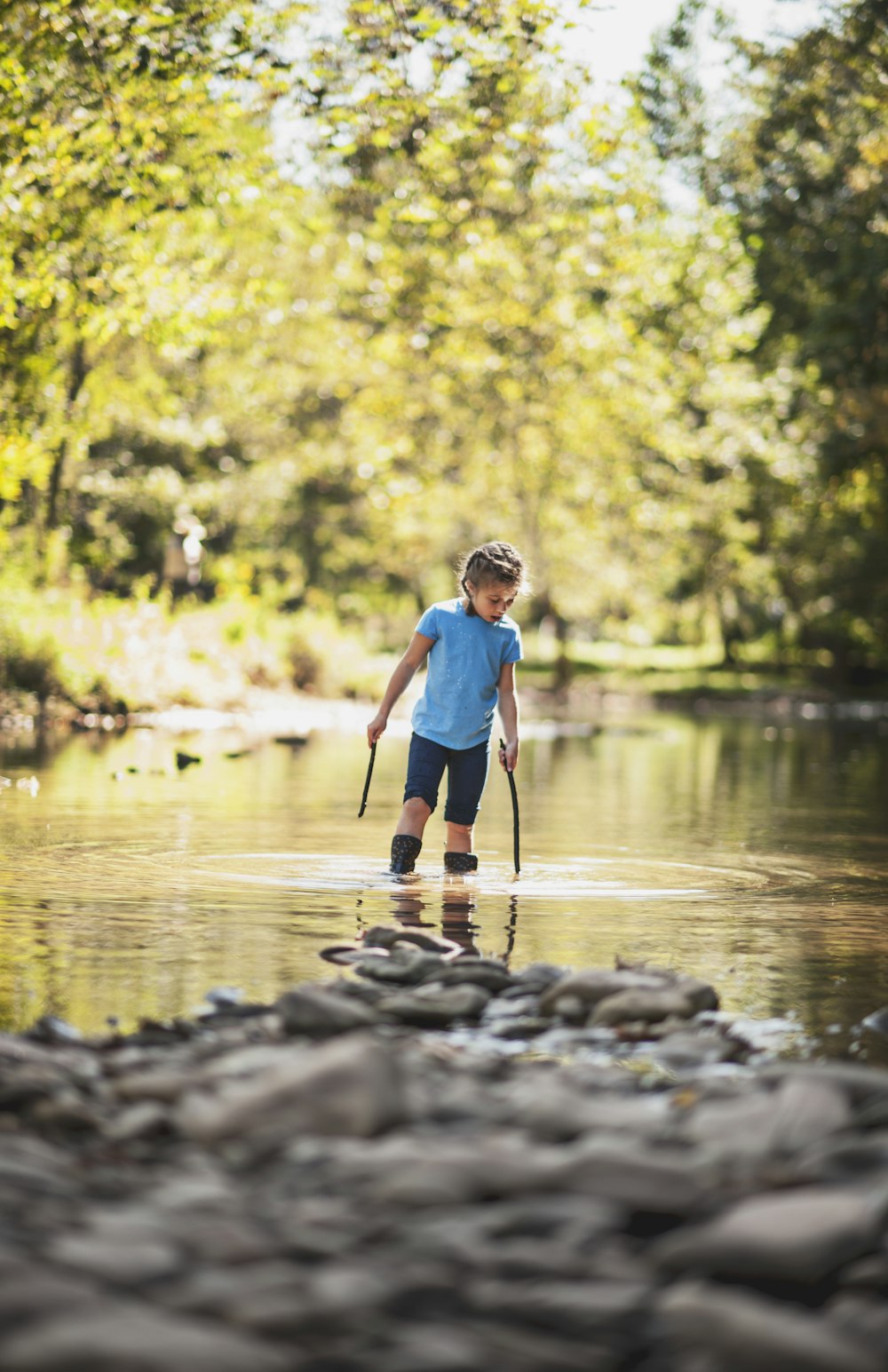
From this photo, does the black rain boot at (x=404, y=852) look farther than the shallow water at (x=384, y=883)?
Yes

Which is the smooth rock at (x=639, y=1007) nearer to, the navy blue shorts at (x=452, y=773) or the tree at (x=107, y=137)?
the navy blue shorts at (x=452, y=773)

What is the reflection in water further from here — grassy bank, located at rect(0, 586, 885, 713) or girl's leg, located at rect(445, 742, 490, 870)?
grassy bank, located at rect(0, 586, 885, 713)

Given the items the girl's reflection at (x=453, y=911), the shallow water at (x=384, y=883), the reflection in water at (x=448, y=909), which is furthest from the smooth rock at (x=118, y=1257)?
the reflection in water at (x=448, y=909)

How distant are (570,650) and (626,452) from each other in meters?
29.1

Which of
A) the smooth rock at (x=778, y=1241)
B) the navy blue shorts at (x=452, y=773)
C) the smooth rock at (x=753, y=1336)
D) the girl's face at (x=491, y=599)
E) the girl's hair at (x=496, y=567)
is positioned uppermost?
the girl's hair at (x=496, y=567)

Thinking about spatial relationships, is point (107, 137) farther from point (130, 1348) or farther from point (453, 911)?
point (130, 1348)

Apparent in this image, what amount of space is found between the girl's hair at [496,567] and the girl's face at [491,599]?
0.07 feet

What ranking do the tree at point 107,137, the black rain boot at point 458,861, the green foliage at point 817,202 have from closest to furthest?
1. the black rain boot at point 458,861
2. the tree at point 107,137
3. the green foliage at point 817,202

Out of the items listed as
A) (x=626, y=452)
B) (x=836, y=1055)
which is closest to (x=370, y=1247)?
(x=836, y=1055)

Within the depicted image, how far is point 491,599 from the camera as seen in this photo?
32.1 feet

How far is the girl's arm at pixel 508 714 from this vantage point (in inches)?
392

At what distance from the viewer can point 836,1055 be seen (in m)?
6.02

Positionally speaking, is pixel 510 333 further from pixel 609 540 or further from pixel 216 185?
pixel 216 185

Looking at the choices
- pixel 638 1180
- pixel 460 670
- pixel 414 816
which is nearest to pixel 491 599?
pixel 460 670
